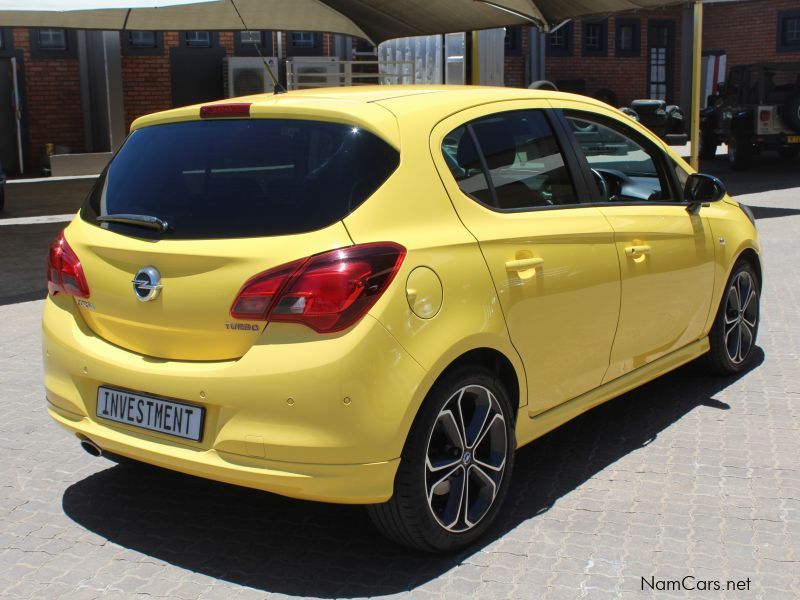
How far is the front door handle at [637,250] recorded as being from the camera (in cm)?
468

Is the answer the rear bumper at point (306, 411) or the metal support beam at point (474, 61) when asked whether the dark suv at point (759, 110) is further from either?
the rear bumper at point (306, 411)

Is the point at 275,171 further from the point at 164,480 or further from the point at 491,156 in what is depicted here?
the point at 164,480

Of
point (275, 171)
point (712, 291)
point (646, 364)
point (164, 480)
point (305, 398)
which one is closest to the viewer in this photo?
point (305, 398)

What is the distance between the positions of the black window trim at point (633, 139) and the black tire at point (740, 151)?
17845mm

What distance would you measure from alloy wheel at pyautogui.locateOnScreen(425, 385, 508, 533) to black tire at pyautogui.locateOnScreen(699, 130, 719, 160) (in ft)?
74.5

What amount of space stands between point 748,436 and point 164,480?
2798mm

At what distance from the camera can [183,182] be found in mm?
3818

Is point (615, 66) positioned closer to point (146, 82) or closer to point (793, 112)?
point (793, 112)

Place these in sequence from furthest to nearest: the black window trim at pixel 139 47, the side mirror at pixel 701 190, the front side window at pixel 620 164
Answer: the black window trim at pixel 139 47 < the side mirror at pixel 701 190 < the front side window at pixel 620 164

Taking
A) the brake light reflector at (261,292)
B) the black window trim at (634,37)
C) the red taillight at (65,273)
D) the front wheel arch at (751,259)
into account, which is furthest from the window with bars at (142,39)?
the brake light reflector at (261,292)

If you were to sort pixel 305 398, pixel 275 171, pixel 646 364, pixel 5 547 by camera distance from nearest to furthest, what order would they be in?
pixel 305 398
pixel 275 171
pixel 5 547
pixel 646 364

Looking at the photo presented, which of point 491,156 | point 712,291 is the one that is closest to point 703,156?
point 712,291

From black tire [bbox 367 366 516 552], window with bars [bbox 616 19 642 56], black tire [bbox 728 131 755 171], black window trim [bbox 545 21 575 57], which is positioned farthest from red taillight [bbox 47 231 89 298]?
window with bars [bbox 616 19 642 56]
